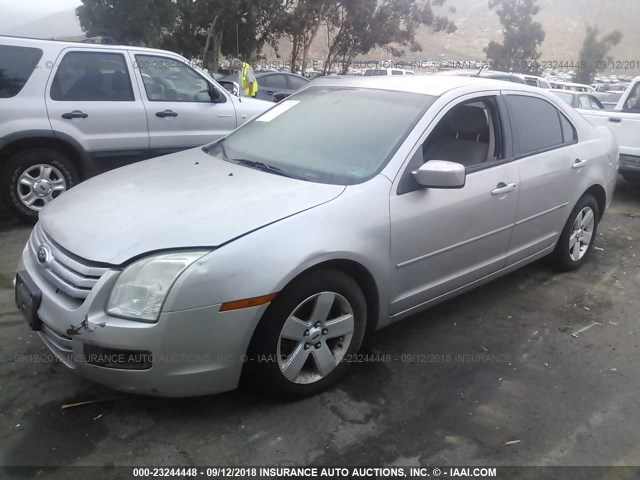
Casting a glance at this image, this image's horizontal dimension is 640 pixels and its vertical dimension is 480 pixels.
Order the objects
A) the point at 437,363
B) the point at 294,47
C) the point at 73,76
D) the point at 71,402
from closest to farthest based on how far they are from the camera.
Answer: the point at 71,402 < the point at 437,363 < the point at 73,76 < the point at 294,47

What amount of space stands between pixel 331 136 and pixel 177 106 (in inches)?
137

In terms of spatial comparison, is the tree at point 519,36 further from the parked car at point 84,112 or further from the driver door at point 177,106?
the parked car at point 84,112

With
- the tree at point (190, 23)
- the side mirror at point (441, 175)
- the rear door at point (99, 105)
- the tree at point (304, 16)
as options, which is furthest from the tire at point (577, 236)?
the tree at point (304, 16)

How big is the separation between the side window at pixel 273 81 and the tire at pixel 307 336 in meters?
13.2

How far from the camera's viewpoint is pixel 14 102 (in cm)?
536

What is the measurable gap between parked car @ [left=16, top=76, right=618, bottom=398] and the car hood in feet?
0.04

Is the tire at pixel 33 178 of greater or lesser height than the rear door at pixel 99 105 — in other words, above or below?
below

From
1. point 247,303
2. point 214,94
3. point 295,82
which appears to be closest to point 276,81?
point 295,82

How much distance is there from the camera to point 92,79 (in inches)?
230

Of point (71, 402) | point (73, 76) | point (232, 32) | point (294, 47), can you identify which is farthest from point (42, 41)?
point (294, 47)

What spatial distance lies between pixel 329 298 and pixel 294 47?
2843 cm

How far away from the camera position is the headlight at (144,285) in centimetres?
239

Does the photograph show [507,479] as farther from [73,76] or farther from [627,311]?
[73,76]

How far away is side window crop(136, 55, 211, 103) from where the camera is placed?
20.4 feet
